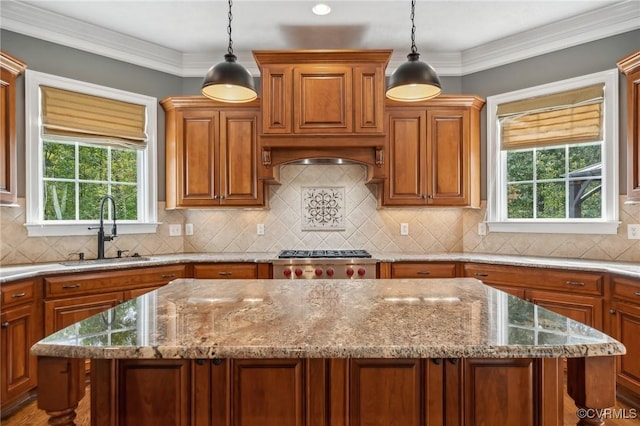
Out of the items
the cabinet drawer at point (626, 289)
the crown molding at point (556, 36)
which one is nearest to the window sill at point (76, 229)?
the crown molding at point (556, 36)

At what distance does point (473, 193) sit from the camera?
357 centimetres

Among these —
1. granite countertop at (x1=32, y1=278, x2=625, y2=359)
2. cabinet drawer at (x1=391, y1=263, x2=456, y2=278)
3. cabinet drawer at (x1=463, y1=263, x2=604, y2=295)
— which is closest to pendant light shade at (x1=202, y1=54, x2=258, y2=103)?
granite countertop at (x1=32, y1=278, x2=625, y2=359)

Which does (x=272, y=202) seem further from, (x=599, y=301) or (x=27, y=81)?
(x=599, y=301)

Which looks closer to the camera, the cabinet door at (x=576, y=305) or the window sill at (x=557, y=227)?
the cabinet door at (x=576, y=305)

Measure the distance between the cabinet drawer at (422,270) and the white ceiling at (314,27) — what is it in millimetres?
2063

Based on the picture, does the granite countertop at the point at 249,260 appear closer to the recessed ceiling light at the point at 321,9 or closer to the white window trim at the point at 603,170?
the white window trim at the point at 603,170

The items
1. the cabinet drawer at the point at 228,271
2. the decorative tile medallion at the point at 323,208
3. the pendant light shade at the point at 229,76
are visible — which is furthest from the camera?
the decorative tile medallion at the point at 323,208

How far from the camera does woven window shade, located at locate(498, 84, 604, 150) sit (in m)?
3.13

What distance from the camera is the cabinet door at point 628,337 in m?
2.39

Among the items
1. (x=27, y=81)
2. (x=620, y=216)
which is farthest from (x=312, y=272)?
(x=27, y=81)

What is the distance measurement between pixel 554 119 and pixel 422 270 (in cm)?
184

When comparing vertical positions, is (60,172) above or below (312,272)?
above

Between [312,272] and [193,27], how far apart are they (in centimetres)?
247

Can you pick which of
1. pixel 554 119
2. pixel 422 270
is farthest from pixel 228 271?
pixel 554 119
